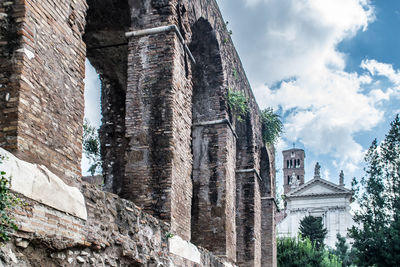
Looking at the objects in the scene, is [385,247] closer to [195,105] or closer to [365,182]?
→ [365,182]

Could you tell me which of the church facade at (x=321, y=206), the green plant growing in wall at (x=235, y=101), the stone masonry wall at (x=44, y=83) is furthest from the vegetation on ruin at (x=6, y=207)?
the church facade at (x=321, y=206)

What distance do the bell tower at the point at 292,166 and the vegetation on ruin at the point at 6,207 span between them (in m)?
70.4

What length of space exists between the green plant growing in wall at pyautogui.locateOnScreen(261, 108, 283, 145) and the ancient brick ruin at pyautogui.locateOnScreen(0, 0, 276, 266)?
446mm

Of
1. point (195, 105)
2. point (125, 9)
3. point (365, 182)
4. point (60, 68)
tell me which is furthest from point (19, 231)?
point (365, 182)

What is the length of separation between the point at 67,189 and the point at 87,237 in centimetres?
50

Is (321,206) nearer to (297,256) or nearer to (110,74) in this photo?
(297,256)

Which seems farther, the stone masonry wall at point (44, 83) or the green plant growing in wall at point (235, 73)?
the green plant growing in wall at point (235, 73)

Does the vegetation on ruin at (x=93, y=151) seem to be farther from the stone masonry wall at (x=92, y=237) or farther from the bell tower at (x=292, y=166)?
the bell tower at (x=292, y=166)

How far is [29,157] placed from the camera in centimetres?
432

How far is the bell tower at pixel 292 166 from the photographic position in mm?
73625

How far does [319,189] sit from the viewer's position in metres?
52.8

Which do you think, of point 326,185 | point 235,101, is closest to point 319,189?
point 326,185

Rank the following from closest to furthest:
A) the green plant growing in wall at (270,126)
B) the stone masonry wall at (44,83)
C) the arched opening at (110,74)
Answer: the stone masonry wall at (44,83) → the arched opening at (110,74) → the green plant growing in wall at (270,126)

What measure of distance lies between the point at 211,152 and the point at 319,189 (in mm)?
43937
